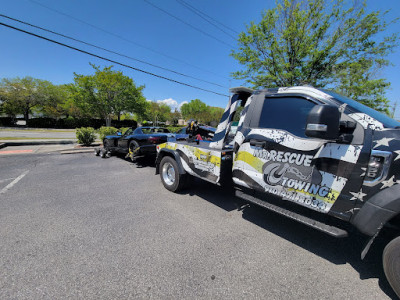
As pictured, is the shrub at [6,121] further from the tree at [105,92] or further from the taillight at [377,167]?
the taillight at [377,167]

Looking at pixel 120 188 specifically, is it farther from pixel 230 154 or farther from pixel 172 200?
pixel 230 154

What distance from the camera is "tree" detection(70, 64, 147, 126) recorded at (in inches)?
1057

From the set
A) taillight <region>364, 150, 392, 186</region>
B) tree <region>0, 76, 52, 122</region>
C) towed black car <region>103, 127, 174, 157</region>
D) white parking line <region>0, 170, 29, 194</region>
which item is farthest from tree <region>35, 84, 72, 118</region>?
taillight <region>364, 150, 392, 186</region>

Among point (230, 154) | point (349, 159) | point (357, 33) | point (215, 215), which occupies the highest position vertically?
point (357, 33)

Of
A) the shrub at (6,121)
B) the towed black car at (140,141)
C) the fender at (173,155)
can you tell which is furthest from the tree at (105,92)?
the fender at (173,155)

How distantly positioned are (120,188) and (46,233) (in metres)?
1.93

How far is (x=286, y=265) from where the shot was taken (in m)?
2.10

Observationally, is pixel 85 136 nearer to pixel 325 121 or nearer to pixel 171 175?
pixel 171 175

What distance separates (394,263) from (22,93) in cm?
5076

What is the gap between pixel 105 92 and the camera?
91.6ft

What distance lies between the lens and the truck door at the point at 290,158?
1.85 meters

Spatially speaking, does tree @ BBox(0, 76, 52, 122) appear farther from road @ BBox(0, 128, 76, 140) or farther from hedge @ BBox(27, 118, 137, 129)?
road @ BBox(0, 128, 76, 140)

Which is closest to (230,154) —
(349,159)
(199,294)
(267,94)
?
(267,94)

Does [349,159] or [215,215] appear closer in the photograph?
[349,159]
